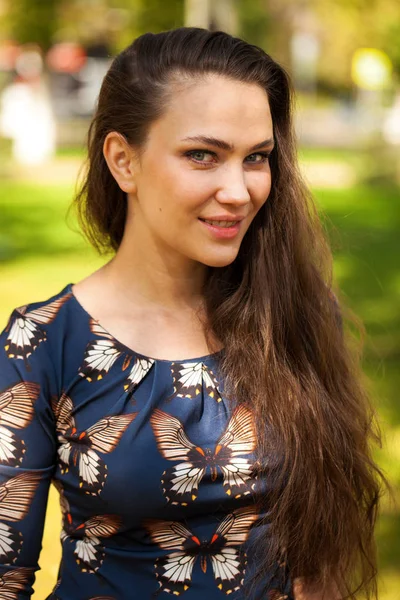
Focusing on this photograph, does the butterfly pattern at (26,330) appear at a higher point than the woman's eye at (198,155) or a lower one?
lower

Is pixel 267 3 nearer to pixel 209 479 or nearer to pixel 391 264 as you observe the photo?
pixel 391 264

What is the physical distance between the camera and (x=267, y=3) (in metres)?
36.3

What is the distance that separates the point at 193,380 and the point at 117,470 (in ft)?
1.03

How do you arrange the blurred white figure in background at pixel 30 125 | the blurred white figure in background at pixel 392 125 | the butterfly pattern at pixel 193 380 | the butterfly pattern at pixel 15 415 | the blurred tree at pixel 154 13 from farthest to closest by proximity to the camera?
the blurred tree at pixel 154 13
the blurred white figure in background at pixel 30 125
the blurred white figure in background at pixel 392 125
the butterfly pattern at pixel 193 380
the butterfly pattern at pixel 15 415

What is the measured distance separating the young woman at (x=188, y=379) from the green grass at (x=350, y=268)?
56 cm

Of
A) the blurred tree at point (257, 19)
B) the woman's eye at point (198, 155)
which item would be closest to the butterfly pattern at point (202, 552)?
the woman's eye at point (198, 155)

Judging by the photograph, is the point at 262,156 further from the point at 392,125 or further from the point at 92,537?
the point at 392,125

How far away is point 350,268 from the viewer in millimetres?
9773

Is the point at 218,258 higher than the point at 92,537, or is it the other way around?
the point at 218,258

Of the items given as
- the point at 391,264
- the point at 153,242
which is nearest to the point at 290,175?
the point at 153,242

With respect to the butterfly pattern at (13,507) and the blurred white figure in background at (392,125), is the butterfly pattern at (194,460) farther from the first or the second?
the blurred white figure in background at (392,125)

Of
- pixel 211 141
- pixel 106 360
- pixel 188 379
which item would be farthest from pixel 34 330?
pixel 211 141

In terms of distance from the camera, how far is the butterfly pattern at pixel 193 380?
2.26 meters

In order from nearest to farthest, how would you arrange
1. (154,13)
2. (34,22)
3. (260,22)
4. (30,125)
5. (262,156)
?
(262,156), (30,125), (34,22), (154,13), (260,22)
